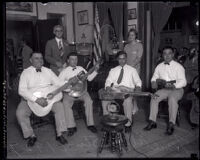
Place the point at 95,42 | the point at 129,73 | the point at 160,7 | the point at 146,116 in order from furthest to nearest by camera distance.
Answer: the point at 95,42 → the point at 160,7 → the point at 146,116 → the point at 129,73

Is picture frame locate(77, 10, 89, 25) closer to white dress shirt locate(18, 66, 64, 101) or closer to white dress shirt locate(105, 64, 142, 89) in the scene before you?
white dress shirt locate(105, 64, 142, 89)

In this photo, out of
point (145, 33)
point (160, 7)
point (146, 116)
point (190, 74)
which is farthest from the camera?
point (145, 33)

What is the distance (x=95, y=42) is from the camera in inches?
282

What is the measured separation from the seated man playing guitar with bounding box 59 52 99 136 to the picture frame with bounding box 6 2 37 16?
393cm

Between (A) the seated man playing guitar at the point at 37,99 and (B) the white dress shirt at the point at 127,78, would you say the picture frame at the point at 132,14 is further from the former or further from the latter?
(A) the seated man playing guitar at the point at 37,99

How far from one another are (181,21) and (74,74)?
20.2 ft

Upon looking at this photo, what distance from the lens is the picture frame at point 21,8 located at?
6990 mm

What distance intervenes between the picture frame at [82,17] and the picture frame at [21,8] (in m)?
1.46

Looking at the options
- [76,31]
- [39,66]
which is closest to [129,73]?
[39,66]

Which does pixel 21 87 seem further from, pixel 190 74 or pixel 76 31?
pixel 76 31

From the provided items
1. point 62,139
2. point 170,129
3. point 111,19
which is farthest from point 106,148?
point 111,19

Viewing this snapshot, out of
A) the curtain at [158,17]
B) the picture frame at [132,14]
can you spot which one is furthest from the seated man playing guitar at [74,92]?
the picture frame at [132,14]

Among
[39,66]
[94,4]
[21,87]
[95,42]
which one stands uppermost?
[94,4]

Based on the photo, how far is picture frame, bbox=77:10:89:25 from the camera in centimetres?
788
